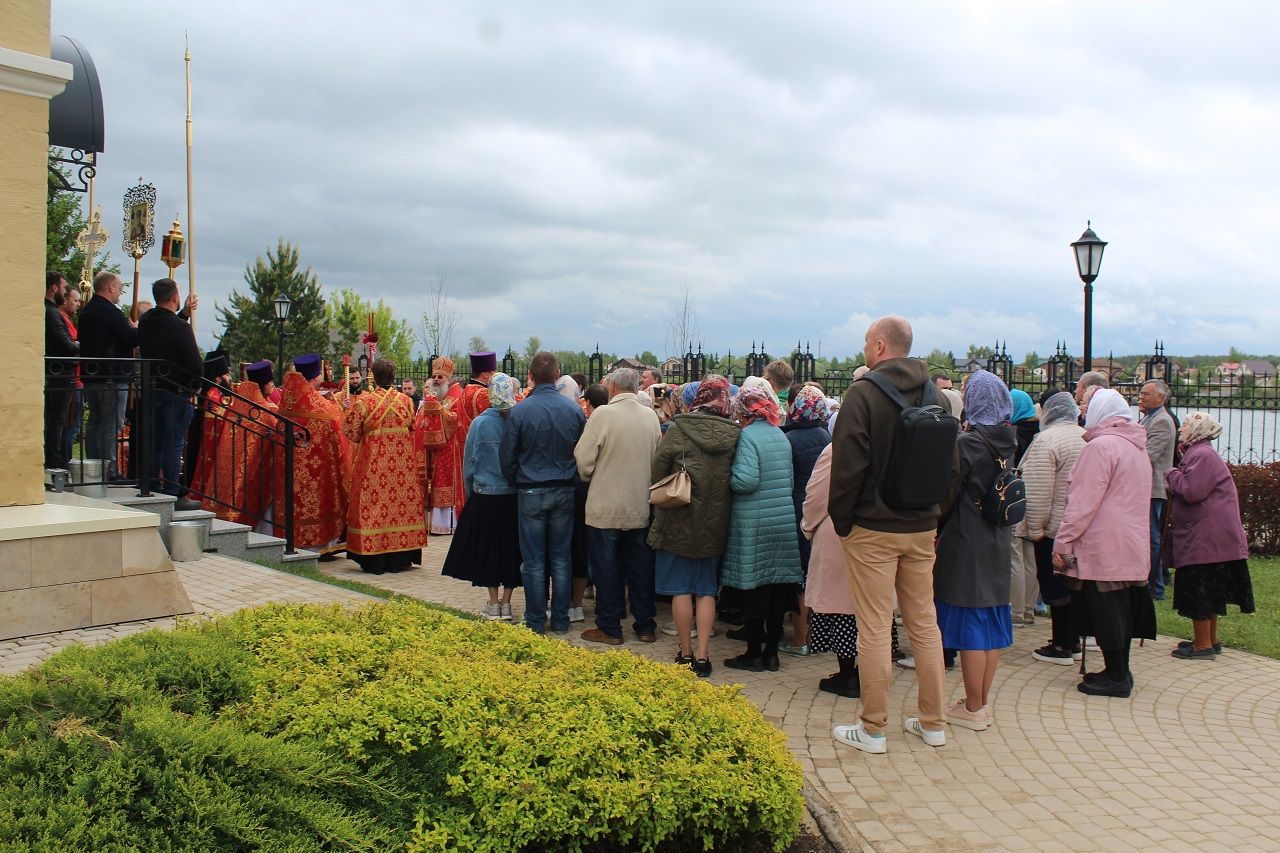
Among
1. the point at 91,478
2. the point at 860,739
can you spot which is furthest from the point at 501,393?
the point at 91,478

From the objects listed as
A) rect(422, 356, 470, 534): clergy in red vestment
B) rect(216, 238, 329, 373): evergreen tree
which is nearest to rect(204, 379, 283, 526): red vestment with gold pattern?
rect(422, 356, 470, 534): clergy in red vestment

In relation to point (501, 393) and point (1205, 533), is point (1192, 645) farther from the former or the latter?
point (501, 393)

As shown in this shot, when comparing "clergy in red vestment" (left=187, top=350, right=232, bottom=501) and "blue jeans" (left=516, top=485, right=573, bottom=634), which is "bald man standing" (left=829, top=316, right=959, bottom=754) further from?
"clergy in red vestment" (left=187, top=350, right=232, bottom=501)

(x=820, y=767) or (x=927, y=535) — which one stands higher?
(x=927, y=535)

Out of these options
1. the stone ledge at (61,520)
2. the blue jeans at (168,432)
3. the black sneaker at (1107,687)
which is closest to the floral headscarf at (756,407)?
the black sneaker at (1107,687)

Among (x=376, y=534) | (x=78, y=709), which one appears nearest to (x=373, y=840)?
(x=78, y=709)

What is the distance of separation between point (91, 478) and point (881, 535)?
7.49m

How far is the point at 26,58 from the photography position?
20.4ft

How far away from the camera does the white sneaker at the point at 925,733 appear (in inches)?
202

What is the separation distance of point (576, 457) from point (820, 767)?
9.81 ft

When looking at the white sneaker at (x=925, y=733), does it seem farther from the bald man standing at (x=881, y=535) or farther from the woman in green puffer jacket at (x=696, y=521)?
the woman in green puffer jacket at (x=696, y=521)

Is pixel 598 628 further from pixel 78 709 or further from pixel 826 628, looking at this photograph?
pixel 78 709

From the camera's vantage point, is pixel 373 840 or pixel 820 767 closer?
pixel 373 840

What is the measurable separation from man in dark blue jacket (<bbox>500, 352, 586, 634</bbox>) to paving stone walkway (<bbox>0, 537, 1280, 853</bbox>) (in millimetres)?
537
